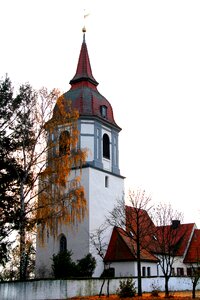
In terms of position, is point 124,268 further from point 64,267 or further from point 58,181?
point 58,181

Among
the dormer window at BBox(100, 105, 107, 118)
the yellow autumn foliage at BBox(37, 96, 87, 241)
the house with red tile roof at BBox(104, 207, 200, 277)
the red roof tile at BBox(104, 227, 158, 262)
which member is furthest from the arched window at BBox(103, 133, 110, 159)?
the yellow autumn foliage at BBox(37, 96, 87, 241)

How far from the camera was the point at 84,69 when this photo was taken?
1638 inches

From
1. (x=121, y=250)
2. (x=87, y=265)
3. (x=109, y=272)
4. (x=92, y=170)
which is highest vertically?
(x=92, y=170)

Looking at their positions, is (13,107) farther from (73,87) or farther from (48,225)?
(73,87)

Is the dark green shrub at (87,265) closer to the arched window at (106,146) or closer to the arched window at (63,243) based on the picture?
the arched window at (63,243)

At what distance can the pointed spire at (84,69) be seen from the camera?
133 ft

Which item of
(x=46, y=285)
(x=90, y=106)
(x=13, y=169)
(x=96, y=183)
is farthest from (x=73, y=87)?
(x=46, y=285)

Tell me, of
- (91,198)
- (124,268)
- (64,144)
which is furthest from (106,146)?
(64,144)

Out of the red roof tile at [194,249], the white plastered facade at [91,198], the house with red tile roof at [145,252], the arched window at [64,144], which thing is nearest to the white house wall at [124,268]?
the house with red tile roof at [145,252]

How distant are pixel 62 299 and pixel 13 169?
26.5ft

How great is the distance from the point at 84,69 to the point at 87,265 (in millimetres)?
18140

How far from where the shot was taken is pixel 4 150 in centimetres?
2636

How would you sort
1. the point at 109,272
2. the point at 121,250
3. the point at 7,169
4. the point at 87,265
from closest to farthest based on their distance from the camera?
the point at 7,169, the point at 87,265, the point at 109,272, the point at 121,250

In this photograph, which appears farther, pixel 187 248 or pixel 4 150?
pixel 187 248
